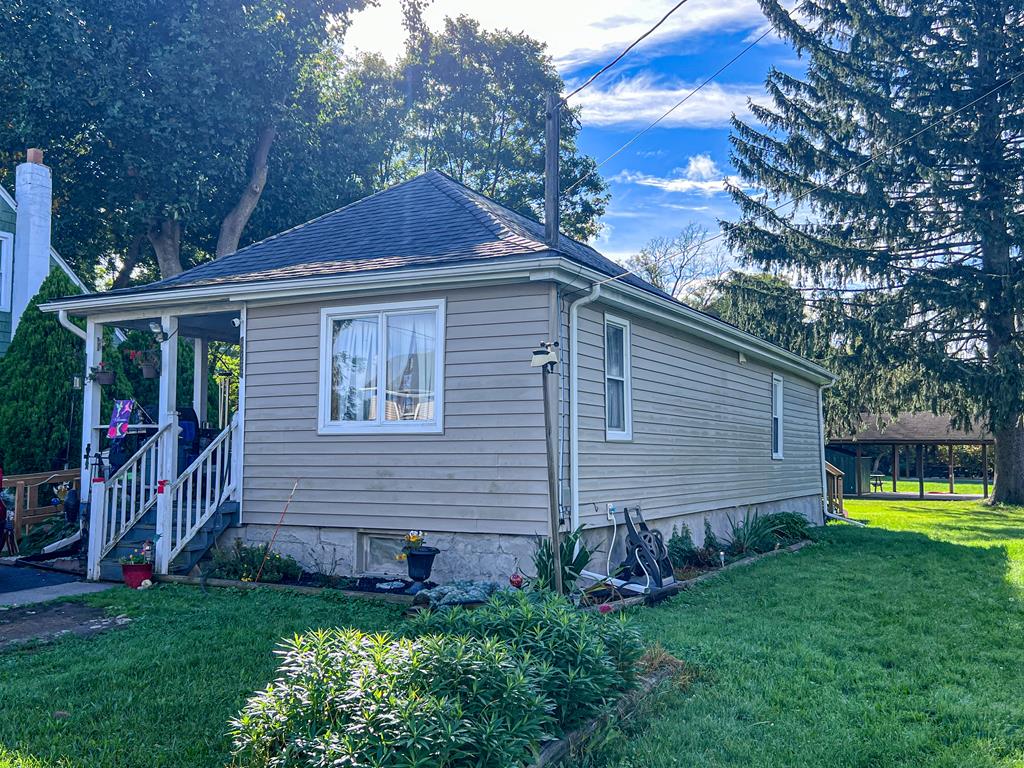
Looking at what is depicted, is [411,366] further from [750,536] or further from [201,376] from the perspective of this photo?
[750,536]

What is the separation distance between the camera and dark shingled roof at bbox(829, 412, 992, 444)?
2850 cm

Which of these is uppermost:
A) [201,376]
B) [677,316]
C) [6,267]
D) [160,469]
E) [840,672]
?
[6,267]

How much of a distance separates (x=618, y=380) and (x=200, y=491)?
15.2 ft

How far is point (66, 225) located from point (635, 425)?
1690 cm

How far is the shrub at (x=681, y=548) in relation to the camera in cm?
1003

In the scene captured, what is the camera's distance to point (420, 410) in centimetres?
810

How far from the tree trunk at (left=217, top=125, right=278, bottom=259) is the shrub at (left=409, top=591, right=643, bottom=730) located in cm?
1663

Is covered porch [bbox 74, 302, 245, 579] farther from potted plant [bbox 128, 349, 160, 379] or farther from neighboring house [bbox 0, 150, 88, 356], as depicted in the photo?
neighboring house [bbox 0, 150, 88, 356]

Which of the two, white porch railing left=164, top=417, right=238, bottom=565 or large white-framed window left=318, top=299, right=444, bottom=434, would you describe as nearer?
large white-framed window left=318, top=299, right=444, bottom=434

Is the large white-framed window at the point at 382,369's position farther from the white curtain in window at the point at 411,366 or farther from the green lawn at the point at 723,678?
the green lawn at the point at 723,678

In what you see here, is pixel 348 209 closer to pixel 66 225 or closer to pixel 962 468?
pixel 66 225

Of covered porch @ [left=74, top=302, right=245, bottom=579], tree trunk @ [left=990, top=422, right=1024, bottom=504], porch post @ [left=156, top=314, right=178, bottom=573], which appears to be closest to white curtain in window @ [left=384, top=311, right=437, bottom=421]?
covered porch @ [left=74, top=302, right=245, bottom=579]

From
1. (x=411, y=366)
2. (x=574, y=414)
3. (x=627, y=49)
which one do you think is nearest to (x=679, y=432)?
(x=574, y=414)

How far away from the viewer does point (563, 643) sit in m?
4.11
